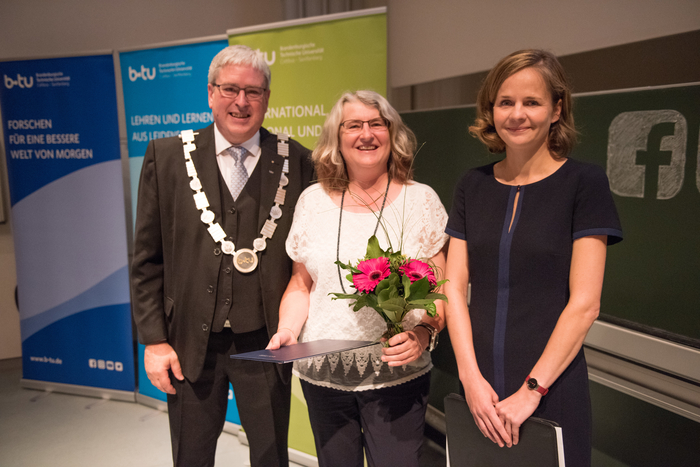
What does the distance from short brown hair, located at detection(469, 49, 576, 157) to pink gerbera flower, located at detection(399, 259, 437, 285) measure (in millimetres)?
441

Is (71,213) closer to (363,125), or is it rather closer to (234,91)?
(234,91)

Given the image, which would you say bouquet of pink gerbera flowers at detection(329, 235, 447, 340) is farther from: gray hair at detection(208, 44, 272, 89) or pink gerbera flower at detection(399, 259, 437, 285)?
gray hair at detection(208, 44, 272, 89)

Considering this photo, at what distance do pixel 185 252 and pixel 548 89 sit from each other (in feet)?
4.31

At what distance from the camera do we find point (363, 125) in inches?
67.8

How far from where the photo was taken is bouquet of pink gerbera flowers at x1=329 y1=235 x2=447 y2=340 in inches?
56.4

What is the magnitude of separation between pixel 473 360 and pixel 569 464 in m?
0.36

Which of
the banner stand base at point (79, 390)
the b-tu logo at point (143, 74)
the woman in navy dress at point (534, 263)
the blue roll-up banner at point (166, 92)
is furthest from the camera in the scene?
the banner stand base at point (79, 390)

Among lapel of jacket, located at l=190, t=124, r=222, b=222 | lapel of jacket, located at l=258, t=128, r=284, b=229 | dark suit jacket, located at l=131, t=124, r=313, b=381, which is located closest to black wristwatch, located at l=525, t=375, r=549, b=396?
dark suit jacket, located at l=131, t=124, r=313, b=381

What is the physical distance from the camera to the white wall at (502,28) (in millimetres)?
2270

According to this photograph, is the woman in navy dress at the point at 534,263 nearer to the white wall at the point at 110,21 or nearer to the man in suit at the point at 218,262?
the man in suit at the point at 218,262

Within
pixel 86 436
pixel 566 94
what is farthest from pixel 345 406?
pixel 86 436

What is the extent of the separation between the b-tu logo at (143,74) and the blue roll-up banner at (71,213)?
0.27 meters

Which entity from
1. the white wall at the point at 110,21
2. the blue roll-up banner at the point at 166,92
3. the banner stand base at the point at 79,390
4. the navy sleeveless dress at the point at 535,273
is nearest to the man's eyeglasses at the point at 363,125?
the navy sleeveless dress at the point at 535,273

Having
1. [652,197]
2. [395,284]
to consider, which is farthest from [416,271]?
[652,197]
